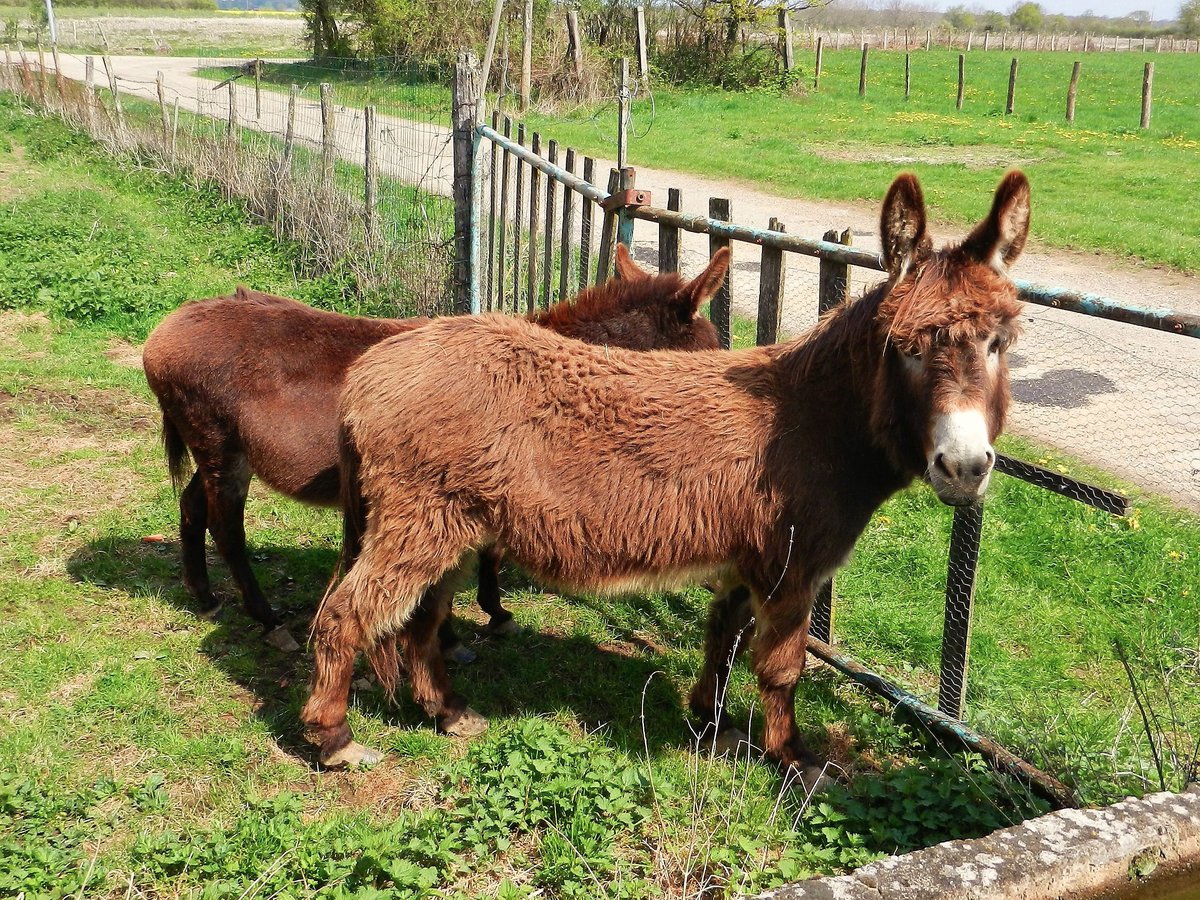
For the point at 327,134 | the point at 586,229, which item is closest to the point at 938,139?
the point at 327,134

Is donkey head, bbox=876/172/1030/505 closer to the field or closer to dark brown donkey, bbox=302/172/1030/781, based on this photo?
dark brown donkey, bbox=302/172/1030/781

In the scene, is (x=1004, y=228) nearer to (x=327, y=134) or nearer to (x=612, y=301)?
(x=612, y=301)

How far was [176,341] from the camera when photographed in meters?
4.49

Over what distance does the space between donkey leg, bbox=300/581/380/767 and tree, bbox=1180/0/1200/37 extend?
80.2m

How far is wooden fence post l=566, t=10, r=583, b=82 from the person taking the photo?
79.9 feet

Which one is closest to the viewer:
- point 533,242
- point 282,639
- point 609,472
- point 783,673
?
point 609,472

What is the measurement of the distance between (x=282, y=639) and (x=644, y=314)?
2.33 metres

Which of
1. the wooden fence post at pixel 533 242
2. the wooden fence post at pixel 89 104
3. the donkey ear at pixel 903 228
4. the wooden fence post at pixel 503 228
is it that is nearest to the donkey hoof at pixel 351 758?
the donkey ear at pixel 903 228

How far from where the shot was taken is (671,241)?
4.94 metres

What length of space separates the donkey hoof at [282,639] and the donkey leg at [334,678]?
0.96 metres

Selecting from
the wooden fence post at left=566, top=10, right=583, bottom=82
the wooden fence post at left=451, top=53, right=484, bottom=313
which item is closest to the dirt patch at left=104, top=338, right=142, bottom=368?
the wooden fence post at left=451, top=53, right=484, bottom=313

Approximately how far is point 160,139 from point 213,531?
12663mm

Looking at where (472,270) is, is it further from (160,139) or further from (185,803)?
(160,139)

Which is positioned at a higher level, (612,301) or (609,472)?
(612,301)
